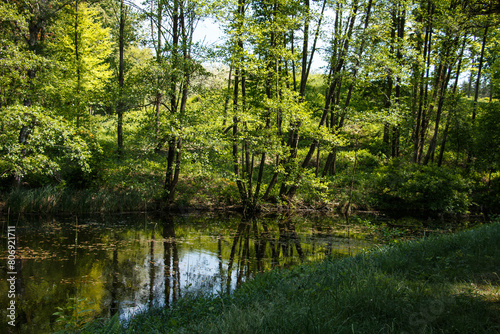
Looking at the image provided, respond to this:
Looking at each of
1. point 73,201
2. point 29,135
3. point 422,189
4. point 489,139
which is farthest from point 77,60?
point 489,139

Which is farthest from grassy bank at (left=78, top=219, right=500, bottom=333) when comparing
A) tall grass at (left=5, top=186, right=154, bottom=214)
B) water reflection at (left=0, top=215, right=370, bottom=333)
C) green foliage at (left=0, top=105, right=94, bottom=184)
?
tall grass at (left=5, top=186, right=154, bottom=214)

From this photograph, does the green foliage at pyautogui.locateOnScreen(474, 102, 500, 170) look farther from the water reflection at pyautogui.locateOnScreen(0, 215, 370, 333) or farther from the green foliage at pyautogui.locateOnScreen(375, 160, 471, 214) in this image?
the water reflection at pyautogui.locateOnScreen(0, 215, 370, 333)

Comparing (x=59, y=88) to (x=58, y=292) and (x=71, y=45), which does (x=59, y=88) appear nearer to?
(x=71, y=45)

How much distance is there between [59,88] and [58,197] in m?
4.33

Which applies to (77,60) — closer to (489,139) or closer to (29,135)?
(29,135)

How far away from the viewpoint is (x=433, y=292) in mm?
3742

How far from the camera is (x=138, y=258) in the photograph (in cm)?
846

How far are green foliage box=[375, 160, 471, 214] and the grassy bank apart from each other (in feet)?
33.6

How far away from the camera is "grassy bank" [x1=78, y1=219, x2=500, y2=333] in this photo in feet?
9.82

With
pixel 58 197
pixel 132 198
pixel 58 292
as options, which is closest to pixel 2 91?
pixel 58 197

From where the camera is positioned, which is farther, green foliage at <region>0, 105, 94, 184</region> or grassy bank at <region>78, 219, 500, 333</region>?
green foliage at <region>0, 105, 94, 184</region>

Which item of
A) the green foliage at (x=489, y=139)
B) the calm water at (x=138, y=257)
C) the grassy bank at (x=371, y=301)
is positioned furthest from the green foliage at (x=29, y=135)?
the green foliage at (x=489, y=139)

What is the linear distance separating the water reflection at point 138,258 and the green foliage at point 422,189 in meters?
4.55

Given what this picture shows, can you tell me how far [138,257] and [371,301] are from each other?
6.56 meters
